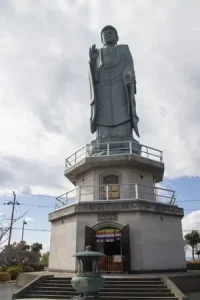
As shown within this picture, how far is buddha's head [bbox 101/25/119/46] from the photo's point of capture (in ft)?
82.3

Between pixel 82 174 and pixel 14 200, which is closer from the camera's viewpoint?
pixel 82 174

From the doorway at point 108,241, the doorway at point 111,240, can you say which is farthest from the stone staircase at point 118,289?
the doorway at point 108,241

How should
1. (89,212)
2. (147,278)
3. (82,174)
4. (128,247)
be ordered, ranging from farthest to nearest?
(82,174) → (89,212) → (128,247) → (147,278)

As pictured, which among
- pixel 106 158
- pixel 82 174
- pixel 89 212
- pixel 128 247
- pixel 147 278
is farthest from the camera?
Answer: pixel 82 174

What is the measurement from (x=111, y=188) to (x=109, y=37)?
1418 cm

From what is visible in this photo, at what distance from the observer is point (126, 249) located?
1573cm

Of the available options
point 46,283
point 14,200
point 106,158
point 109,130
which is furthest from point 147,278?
point 14,200

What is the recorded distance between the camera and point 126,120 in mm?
22047

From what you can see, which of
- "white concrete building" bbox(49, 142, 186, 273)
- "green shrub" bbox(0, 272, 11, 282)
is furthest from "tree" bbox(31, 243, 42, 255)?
"white concrete building" bbox(49, 142, 186, 273)

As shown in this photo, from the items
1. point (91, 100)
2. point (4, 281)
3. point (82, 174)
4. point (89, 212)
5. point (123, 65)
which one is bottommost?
point (4, 281)

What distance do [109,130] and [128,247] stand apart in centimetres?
958

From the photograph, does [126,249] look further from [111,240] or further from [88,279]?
[88,279]

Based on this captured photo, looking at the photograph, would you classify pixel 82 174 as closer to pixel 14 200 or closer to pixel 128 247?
pixel 128 247

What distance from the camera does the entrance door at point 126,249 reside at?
50.8 ft
